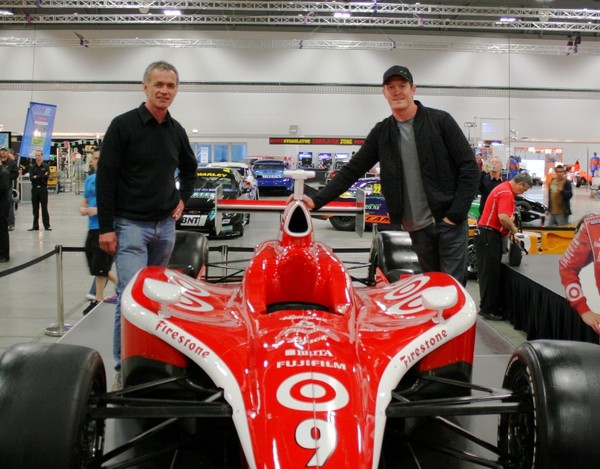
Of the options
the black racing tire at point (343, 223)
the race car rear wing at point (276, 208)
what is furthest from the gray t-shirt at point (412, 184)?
the black racing tire at point (343, 223)

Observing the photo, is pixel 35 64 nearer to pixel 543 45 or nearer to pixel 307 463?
pixel 543 45

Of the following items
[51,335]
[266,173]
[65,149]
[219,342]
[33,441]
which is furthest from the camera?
[65,149]

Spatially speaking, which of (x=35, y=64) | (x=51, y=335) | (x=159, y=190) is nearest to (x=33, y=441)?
(x=159, y=190)

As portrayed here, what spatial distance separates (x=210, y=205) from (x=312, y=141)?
15.9m

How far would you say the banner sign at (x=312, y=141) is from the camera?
88.7 feet

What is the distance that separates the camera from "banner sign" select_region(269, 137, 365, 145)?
2705cm

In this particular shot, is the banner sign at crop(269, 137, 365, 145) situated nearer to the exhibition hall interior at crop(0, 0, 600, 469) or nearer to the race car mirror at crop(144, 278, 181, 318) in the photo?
the exhibition hall interior at crop(0, 0, 600, 469)

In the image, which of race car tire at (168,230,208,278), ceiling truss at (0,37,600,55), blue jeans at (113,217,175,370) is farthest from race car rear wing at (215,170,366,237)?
ceiling truss at (0,37,600,55)

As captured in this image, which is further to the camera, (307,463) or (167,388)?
(167,388)

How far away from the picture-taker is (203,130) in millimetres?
27453

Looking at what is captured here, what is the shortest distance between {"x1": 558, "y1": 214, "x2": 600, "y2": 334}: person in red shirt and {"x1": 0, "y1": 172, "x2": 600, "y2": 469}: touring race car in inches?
32.8

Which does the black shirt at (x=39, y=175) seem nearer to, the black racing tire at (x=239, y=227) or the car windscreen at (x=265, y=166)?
the black racing tire at (x=239, y=227)

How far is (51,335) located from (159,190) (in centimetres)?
276

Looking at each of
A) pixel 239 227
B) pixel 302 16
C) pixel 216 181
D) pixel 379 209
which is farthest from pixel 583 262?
pixel 302 16
